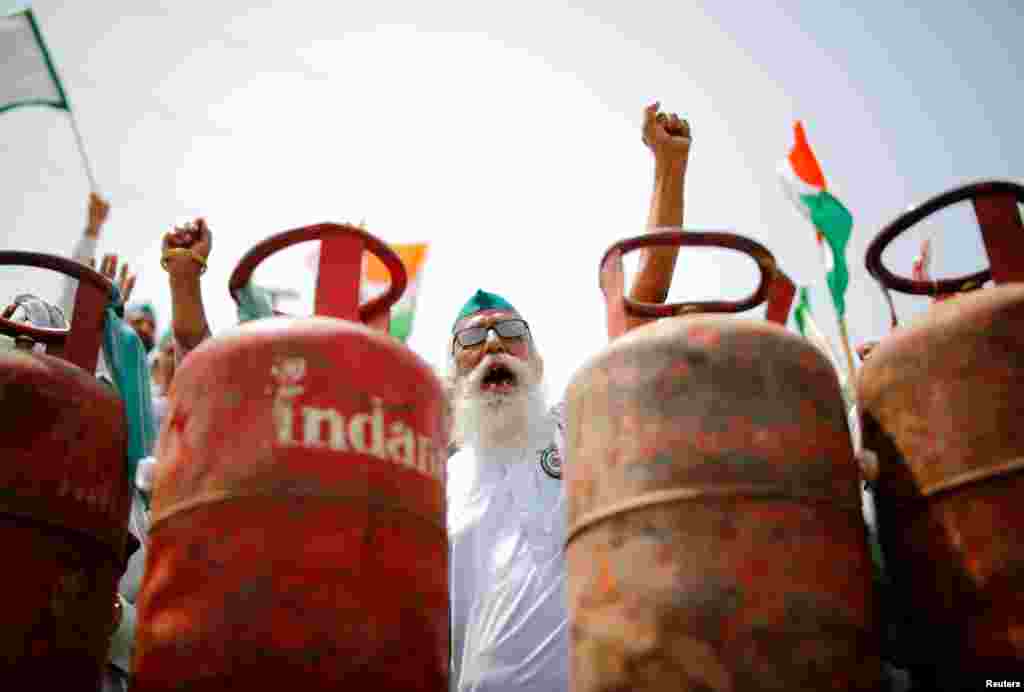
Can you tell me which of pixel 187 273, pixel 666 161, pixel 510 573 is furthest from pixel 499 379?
pixel 187 273

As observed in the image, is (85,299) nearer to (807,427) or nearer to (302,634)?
(302,634)

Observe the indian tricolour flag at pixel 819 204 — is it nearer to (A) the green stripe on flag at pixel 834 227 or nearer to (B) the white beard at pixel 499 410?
(A) the green stripe on flag at pixel 834 227

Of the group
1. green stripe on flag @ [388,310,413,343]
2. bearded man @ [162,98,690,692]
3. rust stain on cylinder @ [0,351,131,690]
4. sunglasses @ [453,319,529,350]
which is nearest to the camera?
rust stain on cylinder @ [0,351,131,690]

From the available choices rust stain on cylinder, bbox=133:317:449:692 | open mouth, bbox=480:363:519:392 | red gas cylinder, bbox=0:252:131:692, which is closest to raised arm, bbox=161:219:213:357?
red gas cylinder, bbox=0:252:131:692

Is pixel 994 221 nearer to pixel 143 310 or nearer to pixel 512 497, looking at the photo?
pixel 512 497

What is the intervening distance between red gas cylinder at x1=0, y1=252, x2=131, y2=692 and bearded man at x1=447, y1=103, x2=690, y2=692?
1416 mm

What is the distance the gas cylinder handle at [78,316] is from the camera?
85.1 inches

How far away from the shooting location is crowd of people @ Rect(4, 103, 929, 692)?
2.77 m

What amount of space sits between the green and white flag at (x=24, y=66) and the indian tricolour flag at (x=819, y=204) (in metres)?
5.56

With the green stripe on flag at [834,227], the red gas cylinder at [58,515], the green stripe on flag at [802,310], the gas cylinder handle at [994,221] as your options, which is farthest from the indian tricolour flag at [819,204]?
the red gas cylinder at [58,515]

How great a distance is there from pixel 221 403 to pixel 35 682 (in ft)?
2.32

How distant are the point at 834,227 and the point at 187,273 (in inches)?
190

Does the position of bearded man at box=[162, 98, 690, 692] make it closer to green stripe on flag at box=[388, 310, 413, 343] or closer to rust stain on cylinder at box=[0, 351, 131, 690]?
rust stain on cylinder at box=[0, 351, 131, 690]

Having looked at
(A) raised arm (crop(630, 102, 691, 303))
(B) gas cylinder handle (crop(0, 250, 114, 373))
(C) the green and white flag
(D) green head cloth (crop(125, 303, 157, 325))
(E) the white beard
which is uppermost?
(C) the green and white flag
